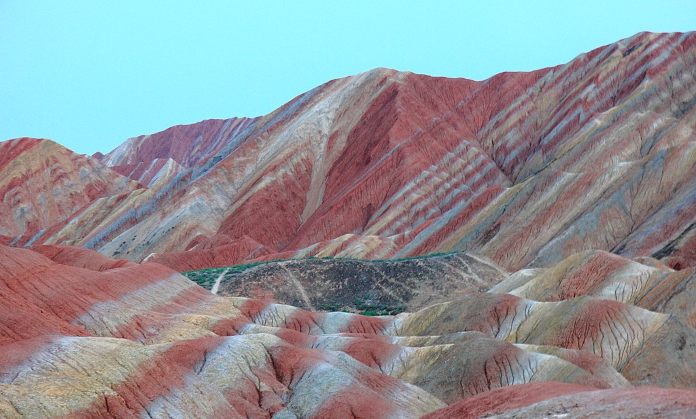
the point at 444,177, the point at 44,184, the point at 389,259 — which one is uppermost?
the point at 44,184

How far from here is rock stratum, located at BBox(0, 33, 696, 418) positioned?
1608 inches

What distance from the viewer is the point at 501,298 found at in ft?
224

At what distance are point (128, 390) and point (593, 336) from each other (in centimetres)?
3310

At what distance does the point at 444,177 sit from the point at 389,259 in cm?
3693

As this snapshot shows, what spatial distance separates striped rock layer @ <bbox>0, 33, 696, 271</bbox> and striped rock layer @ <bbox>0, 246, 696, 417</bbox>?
83.8 feet

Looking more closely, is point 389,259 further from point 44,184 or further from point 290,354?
point 44,184

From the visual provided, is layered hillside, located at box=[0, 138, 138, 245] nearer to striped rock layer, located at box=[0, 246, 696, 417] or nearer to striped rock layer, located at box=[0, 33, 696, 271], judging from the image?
striped rock layer, located at box=[0, 33, 696, 271]

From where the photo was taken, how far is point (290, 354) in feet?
155

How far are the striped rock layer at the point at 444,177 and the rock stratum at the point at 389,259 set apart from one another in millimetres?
367

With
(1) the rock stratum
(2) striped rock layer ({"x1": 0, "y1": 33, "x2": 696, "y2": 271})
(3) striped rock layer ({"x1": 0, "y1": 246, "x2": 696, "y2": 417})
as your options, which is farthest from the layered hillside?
(3) striped rock layer ({"x1": 0, "y1": 246, "x2": 696, "y2": 417})

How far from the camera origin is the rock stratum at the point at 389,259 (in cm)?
4084

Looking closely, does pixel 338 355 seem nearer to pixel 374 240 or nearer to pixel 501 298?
pixel 501 298

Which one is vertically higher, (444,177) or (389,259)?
(444,177)

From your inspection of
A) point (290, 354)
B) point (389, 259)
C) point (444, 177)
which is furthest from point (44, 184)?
point (290, 354)
